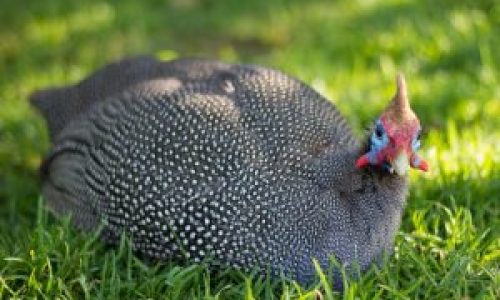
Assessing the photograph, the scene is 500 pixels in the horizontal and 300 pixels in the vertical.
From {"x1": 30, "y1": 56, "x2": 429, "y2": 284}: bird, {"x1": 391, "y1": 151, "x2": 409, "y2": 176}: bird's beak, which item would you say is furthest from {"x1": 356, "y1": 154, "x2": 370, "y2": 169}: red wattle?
{"x1": 391, "y1": 151, "x2": 409, "y2": 176}: bird's beak

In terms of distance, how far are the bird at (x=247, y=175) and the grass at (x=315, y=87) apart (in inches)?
3.8

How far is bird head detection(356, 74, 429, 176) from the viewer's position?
9.14ft

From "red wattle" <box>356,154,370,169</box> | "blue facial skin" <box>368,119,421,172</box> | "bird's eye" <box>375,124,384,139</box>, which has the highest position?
"bird's eye" <box>375,124,384,139</box>

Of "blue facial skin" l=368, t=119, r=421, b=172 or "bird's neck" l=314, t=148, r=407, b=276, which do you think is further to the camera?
"bird's neck" l=314, t=148, r=407, b=276

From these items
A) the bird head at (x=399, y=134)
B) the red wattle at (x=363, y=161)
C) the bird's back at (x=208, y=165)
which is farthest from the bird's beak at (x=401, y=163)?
the bird's back at (x=208, y=165)

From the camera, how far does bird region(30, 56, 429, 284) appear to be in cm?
296

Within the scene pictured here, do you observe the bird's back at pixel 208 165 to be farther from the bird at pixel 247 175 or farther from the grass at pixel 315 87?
the grass at pixel 315 87

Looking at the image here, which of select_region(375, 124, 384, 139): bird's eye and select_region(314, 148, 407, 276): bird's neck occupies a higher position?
select_region(375, 124, 384, 139): bird's eye

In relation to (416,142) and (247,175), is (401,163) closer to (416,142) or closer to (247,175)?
(416,142)

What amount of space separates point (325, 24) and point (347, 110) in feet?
5.37

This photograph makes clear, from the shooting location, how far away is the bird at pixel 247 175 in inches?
116

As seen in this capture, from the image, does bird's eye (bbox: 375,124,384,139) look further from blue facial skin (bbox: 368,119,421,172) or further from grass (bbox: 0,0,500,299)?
grass (bbox: 0,0,500,299)

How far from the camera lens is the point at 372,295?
2.90 meters

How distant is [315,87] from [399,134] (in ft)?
6.13
